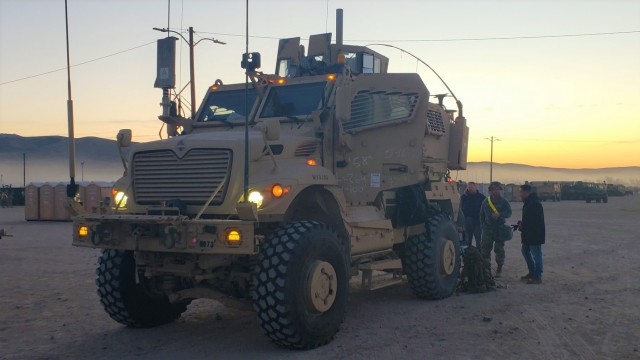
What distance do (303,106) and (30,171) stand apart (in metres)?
182

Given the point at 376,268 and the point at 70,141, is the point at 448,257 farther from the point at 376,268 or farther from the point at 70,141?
the point at 70,141

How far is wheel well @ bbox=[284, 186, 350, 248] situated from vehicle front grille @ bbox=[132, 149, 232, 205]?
0.88 meters

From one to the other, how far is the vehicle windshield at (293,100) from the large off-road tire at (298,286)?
79.1 inches

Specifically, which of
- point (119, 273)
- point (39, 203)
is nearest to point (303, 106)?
point (119, 273)

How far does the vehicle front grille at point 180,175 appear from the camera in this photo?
6.98 meters

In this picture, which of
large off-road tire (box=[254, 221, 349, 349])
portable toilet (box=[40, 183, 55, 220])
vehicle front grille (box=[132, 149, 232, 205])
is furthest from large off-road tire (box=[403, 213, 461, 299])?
portable toilet (box=[40, 183, 55, 220])

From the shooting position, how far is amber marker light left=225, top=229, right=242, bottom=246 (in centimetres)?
628

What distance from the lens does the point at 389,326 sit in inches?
315

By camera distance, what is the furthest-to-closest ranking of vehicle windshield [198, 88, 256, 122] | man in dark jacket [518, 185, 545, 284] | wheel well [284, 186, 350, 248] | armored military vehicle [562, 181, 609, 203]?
armored military vehicle [562, 181, 609, 203], man in dark jacket [518, 185, 545, 284], vehicle windshield [198, 88, 256, 122], wheel well [284, 186, 350, 248]

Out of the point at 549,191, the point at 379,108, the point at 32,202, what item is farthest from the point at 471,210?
the point at 549,191

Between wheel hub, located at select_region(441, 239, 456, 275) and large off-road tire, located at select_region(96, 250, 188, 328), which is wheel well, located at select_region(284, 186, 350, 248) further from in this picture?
wheel hub, located at select_region(441, 239, 456, 275)

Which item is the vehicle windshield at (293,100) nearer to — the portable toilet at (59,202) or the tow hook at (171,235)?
the tow hook at (171,235)

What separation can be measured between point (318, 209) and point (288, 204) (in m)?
→ 1.03

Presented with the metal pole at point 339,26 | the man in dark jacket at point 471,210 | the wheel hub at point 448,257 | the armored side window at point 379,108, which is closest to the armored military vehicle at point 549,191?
the man in dark jacket at point 471,210
